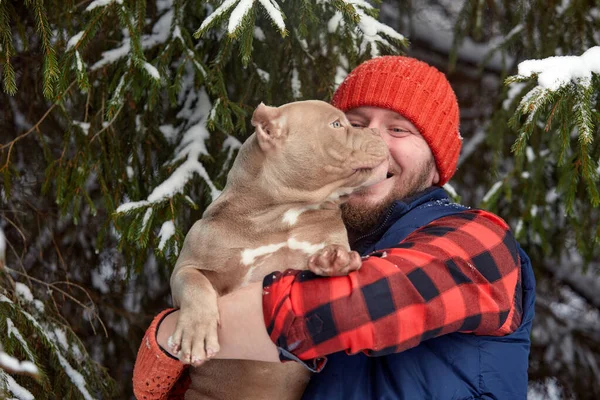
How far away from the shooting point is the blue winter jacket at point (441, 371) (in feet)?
7.76

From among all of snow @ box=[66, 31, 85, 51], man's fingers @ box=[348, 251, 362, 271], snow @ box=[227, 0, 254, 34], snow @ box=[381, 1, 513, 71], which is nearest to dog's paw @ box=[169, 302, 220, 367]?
man's fingers @ box=[348, 251, 362, 271]

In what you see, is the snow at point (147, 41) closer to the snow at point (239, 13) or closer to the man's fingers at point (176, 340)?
the snow at point (239, 13)

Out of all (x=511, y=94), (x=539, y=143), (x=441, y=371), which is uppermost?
(x=441, y=371)

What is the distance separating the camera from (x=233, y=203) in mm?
2760

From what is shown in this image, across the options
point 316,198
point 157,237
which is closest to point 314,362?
point 316,198

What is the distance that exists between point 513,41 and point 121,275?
308 centimetres

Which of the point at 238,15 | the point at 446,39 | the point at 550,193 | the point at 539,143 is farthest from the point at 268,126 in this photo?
the point at 446,39

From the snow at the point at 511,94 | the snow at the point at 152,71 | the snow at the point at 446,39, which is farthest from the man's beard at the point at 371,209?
the snow at the point at 446,39

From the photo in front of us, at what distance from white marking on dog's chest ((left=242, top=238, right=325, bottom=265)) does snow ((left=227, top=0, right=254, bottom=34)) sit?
0.81 metres

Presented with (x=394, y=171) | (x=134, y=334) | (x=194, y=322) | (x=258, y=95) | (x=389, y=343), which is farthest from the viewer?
(x=134, y=334)

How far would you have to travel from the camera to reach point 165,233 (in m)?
3.69

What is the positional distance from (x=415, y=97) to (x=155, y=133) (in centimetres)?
166

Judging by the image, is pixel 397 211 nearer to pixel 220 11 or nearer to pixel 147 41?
pixel 220 11

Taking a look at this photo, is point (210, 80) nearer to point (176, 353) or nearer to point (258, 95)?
point (258, 95)
